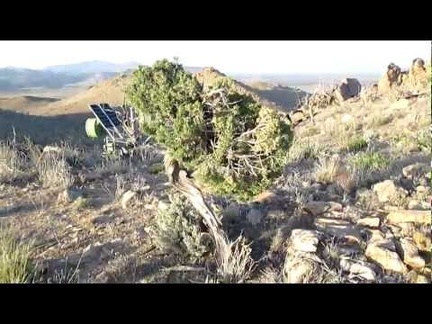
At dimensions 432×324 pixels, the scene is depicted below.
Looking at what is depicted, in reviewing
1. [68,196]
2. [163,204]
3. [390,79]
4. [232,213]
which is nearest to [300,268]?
[232,213]

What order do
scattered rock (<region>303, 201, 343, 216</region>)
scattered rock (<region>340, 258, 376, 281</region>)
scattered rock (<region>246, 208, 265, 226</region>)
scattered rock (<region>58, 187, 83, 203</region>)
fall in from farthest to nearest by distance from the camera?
scattered rock (<region>58, 187, 83, 203</region>)
scattered rock (<region>303, 201, 343, 216</region>)
scattered rock (<region>246, 208, 265, 226</region>)
scattered rock (<region>340, 258, 376, 281</region>)

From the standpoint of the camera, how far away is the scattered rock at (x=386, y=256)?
5148 millimetres

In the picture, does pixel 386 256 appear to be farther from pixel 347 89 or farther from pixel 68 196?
pixel 347 89

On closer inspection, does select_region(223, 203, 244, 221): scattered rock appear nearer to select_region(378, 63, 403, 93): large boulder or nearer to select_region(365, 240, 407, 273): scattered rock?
select_region(365, 240, 407, 273): scattered rock

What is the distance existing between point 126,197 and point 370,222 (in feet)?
9.78

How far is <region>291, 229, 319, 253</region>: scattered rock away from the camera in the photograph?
5211 millimetres

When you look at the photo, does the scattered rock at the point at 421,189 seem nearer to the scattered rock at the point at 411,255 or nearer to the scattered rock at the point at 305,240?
the scattered rock at the point at 411,255

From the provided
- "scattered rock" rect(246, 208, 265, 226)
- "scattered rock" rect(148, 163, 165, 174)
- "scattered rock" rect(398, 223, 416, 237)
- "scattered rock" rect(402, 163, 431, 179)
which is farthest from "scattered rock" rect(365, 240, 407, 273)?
"scattered rock" rect(148, 163, 165, 174)

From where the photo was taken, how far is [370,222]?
607cm

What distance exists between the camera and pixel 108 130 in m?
10.6

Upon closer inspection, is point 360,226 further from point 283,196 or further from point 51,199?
point 51,199

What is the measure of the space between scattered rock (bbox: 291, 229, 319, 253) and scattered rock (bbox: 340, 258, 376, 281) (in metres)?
0.30

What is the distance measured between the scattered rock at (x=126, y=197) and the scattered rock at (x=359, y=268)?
9.65ft

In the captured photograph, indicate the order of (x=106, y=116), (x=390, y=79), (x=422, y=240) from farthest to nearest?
1. (x=390, y=79)
2. (x=106, y=116)
3. (x=422, y=240)
